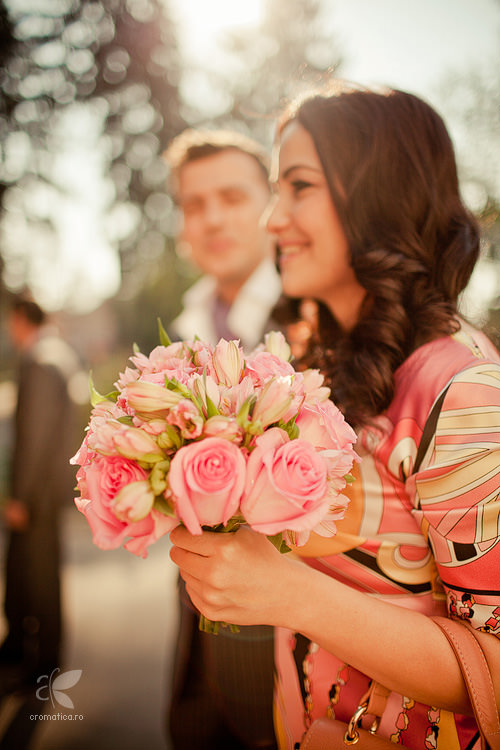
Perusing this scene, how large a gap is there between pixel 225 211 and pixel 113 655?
3.29 m

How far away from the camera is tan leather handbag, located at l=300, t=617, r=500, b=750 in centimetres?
106

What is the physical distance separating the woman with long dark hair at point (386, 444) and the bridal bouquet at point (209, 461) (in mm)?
166

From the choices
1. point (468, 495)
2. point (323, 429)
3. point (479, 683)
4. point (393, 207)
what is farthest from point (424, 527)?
point (393, 207)

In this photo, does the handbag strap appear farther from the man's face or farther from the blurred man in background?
the man's face

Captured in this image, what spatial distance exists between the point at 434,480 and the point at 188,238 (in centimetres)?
276

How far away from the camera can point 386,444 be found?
129cm

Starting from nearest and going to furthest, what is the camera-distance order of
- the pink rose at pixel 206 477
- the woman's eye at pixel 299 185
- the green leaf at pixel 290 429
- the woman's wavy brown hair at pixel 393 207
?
the pink rose at pixel 206 477
the green leaf at pixel 290 429
the woman's wavy brown hair at pixel 393 207
the woman's eye at pixel 299 185

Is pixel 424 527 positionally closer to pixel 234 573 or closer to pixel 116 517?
pixel 234 573

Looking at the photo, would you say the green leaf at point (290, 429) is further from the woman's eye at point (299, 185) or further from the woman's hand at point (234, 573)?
the woman's eye at point (299, 185)

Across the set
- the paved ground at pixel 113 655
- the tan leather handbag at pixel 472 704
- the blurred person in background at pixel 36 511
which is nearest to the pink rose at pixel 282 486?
the tan leather handbag at pixel 472 704

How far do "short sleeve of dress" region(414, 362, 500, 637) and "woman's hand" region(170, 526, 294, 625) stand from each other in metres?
0.37

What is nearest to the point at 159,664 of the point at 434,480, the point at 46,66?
the point at 434,480

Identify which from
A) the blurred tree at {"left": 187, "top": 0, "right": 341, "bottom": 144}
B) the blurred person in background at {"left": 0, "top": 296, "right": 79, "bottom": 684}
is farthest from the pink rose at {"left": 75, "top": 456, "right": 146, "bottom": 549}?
the blurred person in background at {"left": 0, "top": 296, "right": 79, "bottom": 684}

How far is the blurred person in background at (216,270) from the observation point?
2195mm
